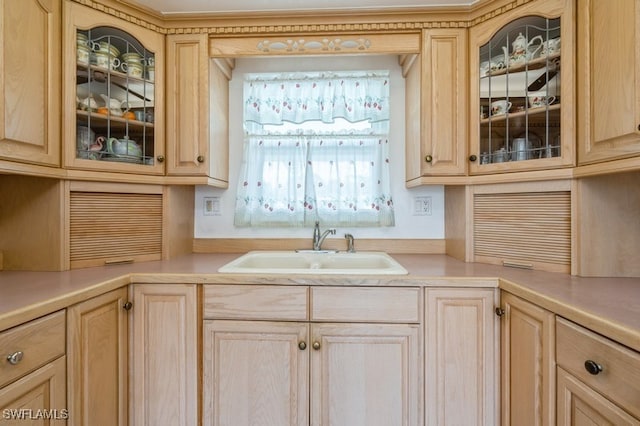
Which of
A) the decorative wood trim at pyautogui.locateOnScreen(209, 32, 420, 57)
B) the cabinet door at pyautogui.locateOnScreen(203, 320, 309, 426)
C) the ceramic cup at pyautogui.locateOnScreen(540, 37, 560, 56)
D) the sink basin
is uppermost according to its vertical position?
the decorative wood trim at pyautogui.locateOnScreen(209, 32, 420, 57)

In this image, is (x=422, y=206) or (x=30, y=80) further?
(x=422, y=206)

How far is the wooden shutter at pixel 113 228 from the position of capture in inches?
56.9

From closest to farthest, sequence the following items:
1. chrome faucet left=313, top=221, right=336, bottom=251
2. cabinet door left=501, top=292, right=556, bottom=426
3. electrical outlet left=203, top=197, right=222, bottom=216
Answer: cabinet door left=501, top=292, right=556, bottom=426 → chrome faucet left=313, top=221, right=336, bottom=251 → electrical outlet left=203, top=197, right=222, bottom=216

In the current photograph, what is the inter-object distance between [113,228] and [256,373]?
0.98 m

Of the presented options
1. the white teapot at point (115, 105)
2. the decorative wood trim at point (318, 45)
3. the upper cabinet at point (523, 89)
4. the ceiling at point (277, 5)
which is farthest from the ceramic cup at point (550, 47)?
the white teapot at point (115, 105)

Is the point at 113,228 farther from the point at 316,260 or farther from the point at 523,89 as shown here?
the point at 523,89

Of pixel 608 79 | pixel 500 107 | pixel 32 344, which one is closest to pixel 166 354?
pixel 32 344

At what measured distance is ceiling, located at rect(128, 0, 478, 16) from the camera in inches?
60.9

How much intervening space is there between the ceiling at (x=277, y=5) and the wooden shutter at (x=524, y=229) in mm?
984

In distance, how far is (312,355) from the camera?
4.22ft

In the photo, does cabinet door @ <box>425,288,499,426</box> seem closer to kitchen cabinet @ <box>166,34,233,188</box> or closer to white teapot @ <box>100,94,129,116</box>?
kitchen cabinet @ <box>166,34,233,188</box>

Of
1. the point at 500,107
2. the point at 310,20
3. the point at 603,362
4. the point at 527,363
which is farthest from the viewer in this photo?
the point at 310,20

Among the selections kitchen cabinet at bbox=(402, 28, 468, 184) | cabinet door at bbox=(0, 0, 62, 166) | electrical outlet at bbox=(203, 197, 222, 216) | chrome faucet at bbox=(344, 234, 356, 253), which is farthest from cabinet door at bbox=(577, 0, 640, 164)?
cabinet door at bbox=(0, 0, 62, 166)

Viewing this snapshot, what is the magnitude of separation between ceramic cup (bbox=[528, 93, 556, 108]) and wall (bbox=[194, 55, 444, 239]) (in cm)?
65
